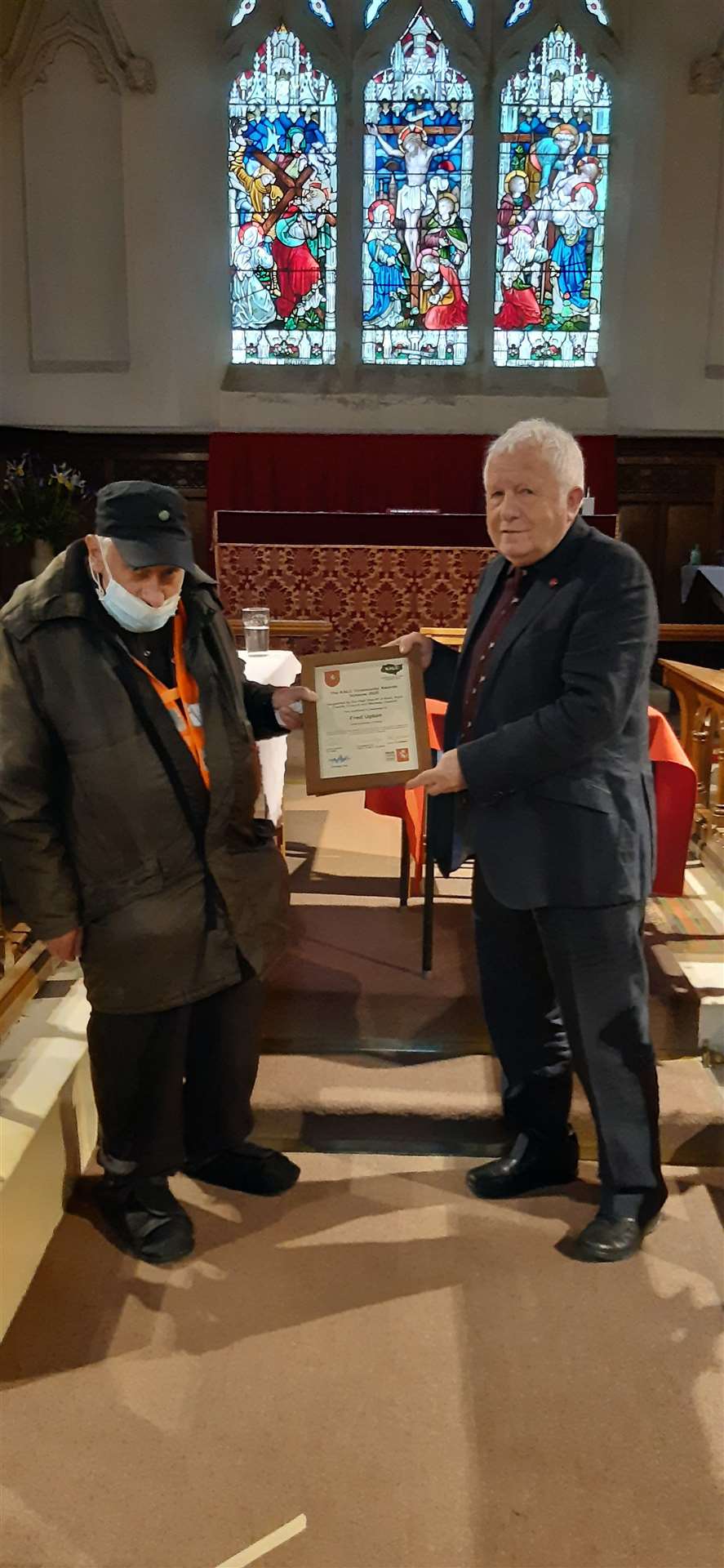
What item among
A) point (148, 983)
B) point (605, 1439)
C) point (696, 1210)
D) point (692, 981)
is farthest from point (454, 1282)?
point (692, 981)

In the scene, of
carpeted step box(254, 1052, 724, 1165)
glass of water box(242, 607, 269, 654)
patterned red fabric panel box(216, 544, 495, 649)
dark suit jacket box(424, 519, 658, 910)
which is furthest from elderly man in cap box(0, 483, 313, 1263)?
patterned red fabric panel box(216, 544, 495, 649)

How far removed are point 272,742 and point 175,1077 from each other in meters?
1.41

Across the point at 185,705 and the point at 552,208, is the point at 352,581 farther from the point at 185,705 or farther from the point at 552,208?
the point at 185,705

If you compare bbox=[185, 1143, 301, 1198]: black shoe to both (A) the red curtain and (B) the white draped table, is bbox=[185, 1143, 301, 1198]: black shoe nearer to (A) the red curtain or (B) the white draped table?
(B) the white draped table

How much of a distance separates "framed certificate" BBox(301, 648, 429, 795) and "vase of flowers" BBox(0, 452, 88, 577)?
6.04 meters

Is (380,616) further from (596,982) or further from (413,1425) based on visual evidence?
(413,1425)

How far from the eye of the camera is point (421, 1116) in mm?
2742

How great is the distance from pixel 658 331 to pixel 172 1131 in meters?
8.25

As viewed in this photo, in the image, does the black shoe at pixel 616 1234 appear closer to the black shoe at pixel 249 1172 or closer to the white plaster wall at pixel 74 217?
the black shoe at pixel 249 1172

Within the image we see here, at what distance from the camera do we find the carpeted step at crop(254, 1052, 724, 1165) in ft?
8.89

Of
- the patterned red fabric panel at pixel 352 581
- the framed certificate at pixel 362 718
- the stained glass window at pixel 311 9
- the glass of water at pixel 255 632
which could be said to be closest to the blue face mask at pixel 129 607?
the framed certificate at pixel 362 718

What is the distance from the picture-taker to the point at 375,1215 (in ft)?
8.05

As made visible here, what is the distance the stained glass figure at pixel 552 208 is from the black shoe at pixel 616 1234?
26.9 ft

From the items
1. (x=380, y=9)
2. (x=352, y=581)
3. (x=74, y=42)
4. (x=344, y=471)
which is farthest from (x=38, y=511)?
(x=380, y=9)
